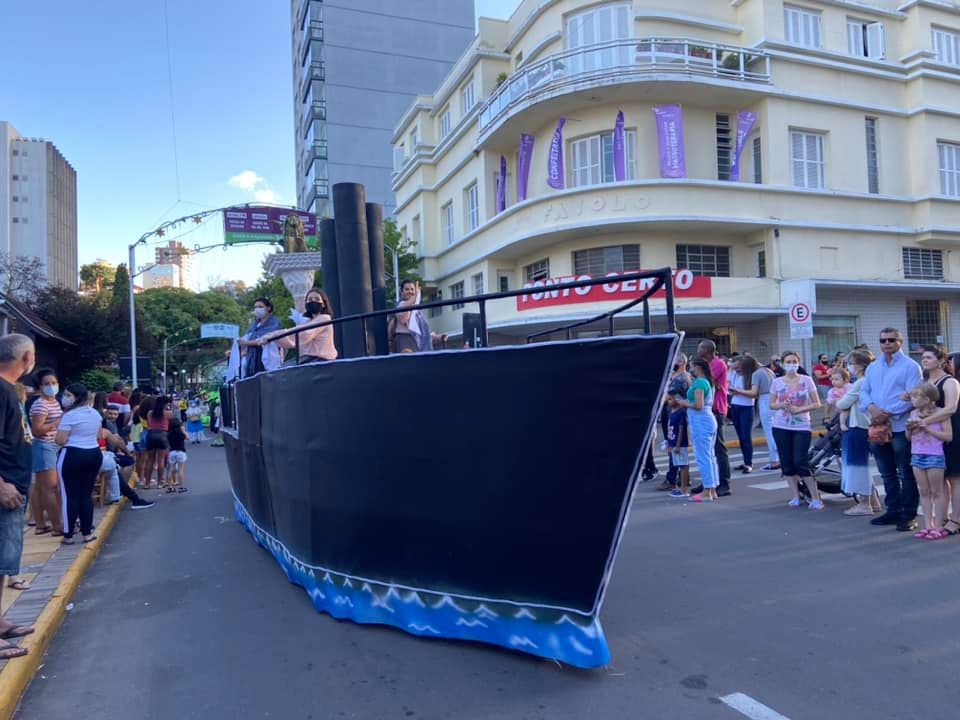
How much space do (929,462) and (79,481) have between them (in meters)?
8.76

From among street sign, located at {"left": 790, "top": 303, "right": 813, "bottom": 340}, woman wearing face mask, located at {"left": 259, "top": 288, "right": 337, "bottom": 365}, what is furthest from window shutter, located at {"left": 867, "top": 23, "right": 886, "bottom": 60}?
woman wearing face mask, located at {"left": 259, "top": 288, "right": 337, "bottom": 365}

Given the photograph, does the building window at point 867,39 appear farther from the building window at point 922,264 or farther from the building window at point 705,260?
the building window at point 705,260

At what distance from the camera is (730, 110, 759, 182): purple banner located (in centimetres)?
2175

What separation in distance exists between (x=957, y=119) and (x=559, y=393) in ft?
89.0

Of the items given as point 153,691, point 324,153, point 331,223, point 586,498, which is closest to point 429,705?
point 586,498

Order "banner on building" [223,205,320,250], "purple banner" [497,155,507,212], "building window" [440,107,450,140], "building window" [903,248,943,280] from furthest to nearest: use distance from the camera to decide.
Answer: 1. "banner on building" [223,205,320,250]
2. "building window" [440,107,450,140]
3. "purple banner" [497,155,507,212]
4. "building window" [903,248,943,280]

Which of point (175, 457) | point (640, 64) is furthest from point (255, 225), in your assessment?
point (175, 457)

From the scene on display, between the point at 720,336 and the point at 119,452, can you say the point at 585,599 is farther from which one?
the point at 720,336

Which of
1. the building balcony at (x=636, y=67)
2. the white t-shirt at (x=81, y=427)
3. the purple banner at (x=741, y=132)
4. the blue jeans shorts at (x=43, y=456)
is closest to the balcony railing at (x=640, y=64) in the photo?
the building balcony at (x=636, y=67)

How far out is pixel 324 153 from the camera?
50781 millimetres

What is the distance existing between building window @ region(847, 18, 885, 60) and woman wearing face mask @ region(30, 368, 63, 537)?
26051mm

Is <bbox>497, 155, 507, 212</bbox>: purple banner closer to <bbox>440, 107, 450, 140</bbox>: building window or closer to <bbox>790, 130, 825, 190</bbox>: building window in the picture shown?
<bbox>440, 107, 450, 140</bbox>: building window

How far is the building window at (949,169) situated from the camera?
2381 cm

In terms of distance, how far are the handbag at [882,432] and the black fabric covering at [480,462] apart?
4.60m
